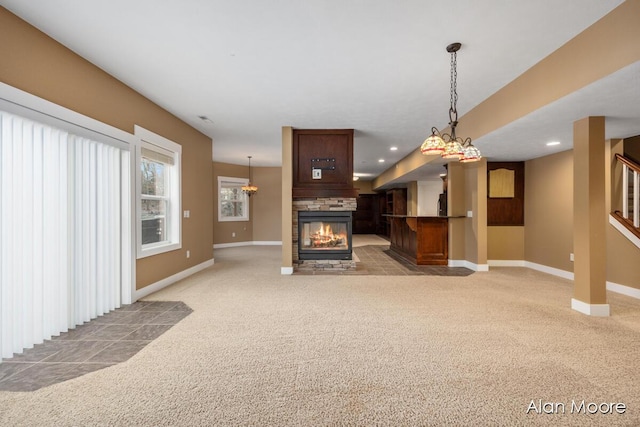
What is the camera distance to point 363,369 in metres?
2.02

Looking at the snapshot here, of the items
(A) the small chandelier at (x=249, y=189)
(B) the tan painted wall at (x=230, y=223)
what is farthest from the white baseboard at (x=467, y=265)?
(B) the tan painted wall at (x=230, y=223)

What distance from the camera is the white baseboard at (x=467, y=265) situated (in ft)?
18.0

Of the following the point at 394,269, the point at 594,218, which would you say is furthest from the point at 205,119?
the point at 594,218

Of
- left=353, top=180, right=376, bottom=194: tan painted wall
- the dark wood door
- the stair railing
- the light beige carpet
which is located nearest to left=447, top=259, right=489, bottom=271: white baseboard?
the light beige carpet

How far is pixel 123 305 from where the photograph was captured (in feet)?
11.4

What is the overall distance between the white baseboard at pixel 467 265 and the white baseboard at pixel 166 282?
509 centimetres

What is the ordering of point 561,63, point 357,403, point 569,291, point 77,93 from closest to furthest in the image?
1. point 357,403
2. point 561,63
3. point 77,93
4. point 569,291

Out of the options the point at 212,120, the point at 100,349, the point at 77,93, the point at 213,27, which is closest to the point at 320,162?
the point at 212,120

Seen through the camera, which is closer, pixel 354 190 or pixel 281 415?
pixel 281 415

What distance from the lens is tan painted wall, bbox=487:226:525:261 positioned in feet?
19.5

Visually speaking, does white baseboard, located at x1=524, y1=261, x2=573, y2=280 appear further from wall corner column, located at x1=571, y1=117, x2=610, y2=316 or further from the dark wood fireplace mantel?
the dark wood fireplace mantel

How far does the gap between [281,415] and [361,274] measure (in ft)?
11.9

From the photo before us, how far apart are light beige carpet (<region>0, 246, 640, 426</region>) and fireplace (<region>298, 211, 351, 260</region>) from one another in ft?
5.81

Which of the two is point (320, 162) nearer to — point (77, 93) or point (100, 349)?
point (77, 93)
